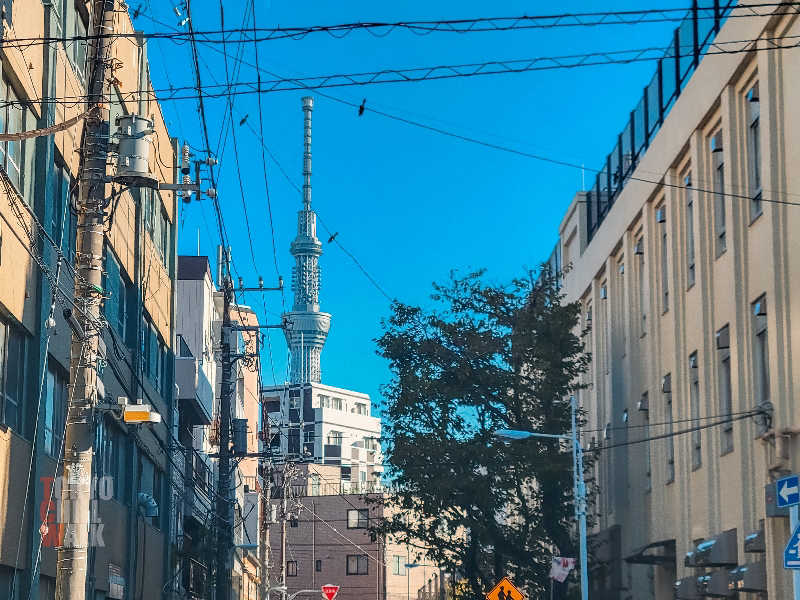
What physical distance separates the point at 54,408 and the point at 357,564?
70.7 metres

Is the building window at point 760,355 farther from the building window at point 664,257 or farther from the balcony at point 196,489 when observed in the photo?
the balcony at point 196,489

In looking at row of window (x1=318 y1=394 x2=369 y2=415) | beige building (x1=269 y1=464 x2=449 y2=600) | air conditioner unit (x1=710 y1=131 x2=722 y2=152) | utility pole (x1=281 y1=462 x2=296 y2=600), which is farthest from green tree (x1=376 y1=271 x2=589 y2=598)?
row of window (x1=318 y1=394 x2=369 y2=415)

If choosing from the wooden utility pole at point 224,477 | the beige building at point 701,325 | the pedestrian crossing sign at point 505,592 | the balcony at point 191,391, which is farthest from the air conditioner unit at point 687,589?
the balcony at point 191,391

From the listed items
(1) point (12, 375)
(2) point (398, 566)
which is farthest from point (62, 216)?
(2) point (398, 566)

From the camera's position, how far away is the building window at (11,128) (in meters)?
19.5

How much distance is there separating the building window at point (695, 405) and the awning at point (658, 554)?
3033 millimetres

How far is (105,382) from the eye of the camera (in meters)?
28.0

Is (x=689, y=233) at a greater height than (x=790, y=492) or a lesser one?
greater

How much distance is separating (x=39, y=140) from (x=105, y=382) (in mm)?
7885

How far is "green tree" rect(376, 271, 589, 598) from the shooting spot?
37.0 metres

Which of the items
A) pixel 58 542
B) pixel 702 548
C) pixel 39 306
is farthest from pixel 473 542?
pixel 58 542

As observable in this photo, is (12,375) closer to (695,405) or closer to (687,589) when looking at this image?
(695,405)

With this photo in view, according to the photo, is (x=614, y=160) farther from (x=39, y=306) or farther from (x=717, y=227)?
(x=39, y=306)

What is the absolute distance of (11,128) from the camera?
783 inches
